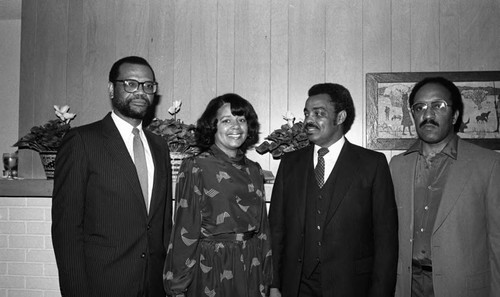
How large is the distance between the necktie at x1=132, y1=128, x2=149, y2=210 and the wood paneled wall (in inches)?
44.3

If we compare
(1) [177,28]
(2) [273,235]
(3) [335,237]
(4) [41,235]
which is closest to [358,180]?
(3) [335,237]

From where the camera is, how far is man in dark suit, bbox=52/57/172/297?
177 cm

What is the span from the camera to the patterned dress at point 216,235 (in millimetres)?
1904

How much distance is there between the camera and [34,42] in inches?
127

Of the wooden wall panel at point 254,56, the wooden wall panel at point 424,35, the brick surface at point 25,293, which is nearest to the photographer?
the brick surface at point 25,293

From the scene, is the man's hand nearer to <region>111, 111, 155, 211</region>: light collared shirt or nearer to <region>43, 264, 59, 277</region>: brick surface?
<region>111, 111, 155, 211</region>: light collared shirt

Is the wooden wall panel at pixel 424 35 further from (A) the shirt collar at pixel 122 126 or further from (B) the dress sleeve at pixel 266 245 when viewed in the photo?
(A) the shirt collar at pixel 122 126

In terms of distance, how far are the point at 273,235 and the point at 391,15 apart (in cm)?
190

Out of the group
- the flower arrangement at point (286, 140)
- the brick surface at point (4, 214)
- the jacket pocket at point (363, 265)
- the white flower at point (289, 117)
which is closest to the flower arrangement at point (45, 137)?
the brick surface at point (4, 214)

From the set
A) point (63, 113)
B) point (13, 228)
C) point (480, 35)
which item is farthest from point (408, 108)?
point (13, 228)

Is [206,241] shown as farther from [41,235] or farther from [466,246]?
[41,235]

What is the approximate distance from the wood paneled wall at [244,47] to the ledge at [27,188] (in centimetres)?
35

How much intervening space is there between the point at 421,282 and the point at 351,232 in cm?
39

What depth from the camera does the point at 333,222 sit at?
6.36 feet
